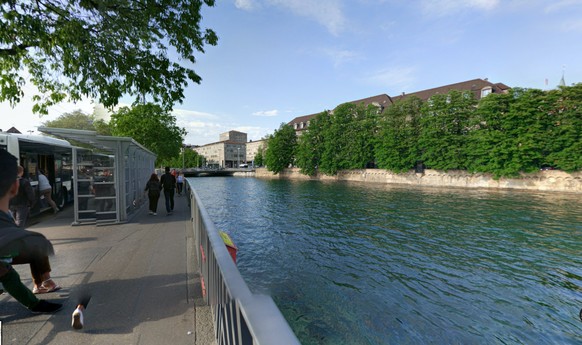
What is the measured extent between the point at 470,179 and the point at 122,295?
2178 inches

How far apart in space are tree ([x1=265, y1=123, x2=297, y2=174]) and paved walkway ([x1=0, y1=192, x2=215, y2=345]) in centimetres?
7826

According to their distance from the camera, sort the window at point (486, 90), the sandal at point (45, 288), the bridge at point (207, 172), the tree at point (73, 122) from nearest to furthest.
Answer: the sandal at point (45, 288)
the window at point (486, 90)
the tree at point (73, 122)
the bridge at point (207, 172)

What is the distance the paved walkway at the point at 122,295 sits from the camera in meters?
3.16

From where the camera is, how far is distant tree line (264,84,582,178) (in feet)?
132

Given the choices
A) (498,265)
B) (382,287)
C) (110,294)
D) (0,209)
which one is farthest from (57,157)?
(498,265)

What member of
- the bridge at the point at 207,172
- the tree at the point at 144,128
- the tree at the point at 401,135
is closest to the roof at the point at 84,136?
the tree at the point at 144,128

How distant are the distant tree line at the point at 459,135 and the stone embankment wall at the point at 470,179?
4.02 ft

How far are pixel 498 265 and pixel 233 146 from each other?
15445 centimetres

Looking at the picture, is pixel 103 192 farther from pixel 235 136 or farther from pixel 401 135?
pixel 235 136

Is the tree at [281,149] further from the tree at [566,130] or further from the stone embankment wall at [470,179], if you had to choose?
the tree at [566,130]

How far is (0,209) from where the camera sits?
2162 mm

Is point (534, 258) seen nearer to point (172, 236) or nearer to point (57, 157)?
point (172, 236)

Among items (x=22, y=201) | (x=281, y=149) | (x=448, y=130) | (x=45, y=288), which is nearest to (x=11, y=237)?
(x=45, y=288)

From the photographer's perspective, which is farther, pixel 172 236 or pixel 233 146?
pixel 233 146
